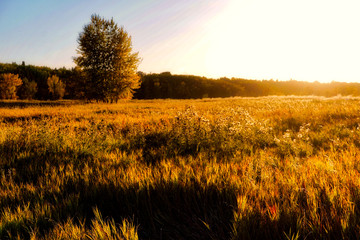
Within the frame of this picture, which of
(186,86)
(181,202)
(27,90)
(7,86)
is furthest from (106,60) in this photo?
(186,86)

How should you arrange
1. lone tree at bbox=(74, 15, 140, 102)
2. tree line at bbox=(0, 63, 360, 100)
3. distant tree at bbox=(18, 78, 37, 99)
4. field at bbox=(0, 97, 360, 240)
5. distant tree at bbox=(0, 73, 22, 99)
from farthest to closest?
tree line at bbox=(0, 63, 360, 100)
distant tree at bbox=(18, 78, 37, 99)
distant tree at bbox=(0, 73, 22, 99)
lone tree at bbox=(74, 15, 140, 102)
field at bbox=(0, 97, 360, 240)

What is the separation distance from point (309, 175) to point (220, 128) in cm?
252

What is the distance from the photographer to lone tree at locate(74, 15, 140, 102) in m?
23.0

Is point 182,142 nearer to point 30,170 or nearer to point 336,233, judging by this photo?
point 30,170

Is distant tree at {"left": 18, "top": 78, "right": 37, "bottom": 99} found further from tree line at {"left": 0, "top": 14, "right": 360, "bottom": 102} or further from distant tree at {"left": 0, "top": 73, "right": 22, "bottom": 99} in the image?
distant tree at {"left": 0, "top": 73, "right": 22, "bottom": 99}

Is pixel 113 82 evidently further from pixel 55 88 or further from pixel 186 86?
pixel 186 86

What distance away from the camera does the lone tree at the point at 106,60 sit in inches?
906

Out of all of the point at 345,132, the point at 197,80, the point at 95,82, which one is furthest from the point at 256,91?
the point at 345,132

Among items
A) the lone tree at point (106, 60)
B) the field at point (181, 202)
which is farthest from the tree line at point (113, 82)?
the field at point (181, 202)

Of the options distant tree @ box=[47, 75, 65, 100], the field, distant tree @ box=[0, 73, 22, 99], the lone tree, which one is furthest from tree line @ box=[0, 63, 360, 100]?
the field

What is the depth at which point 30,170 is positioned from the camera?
2.92m

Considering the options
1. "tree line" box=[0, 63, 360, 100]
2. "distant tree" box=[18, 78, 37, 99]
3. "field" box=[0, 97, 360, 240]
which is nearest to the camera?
"field" box=[0, 97, 360, 240]

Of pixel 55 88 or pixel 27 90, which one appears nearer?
pixel 27 90

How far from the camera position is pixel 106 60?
77.8 feet
